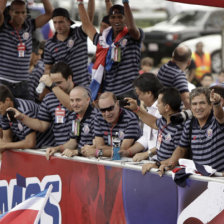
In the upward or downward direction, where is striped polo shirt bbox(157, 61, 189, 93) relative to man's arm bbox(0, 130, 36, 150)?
upward

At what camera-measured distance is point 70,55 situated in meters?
9.56

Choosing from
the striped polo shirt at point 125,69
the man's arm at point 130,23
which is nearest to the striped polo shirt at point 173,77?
the striped polo shirt at point 125,69

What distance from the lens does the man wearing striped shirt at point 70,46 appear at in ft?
31.1

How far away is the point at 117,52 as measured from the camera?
28.8ft

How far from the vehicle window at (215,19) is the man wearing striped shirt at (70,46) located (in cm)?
1391

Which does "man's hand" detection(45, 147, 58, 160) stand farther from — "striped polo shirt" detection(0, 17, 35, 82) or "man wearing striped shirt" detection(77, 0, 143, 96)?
"striped polo shirt" detection(0, 17, 35, 82)

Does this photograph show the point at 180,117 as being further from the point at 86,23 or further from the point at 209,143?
the point at 86,23

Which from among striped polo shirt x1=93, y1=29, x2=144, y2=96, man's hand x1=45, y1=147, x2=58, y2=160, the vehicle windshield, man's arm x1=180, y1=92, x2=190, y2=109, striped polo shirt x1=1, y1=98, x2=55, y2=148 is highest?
the vehicle windshield

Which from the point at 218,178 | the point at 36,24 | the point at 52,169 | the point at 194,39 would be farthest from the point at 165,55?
the point at 218,178

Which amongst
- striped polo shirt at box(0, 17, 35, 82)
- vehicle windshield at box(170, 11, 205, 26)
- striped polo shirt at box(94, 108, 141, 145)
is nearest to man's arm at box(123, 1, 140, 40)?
striped polo shirt at box(94, 108, 141, 145)

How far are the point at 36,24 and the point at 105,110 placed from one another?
2509 millimetres

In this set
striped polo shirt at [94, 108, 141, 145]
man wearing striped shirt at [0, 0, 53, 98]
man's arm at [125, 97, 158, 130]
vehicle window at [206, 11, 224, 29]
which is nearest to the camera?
man's arm at [125, 97, 158, 130]

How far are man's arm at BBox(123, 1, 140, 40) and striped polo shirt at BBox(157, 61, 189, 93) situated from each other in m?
0.63

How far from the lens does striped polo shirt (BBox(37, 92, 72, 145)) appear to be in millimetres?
8883
